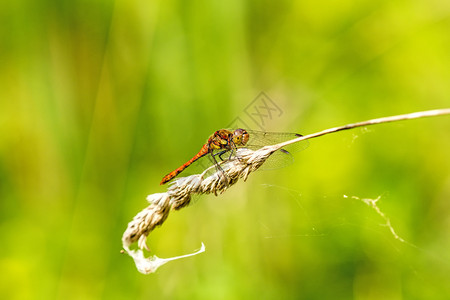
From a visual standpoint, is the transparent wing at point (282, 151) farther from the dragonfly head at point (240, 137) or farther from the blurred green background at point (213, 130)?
the blurred green background at point (213, 130)

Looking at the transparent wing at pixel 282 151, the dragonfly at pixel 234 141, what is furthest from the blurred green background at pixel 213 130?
the transparent wing at pixel 282 151

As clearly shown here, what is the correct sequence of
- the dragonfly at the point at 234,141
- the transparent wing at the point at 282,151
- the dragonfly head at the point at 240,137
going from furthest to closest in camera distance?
the dragonfly head at the point at 240,137, the dragonfly at the point at 234,141, the transparent wing at the point at 282,151

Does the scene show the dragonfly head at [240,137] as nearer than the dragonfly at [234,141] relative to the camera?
No

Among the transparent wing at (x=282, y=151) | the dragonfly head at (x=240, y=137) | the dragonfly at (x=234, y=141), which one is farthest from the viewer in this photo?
the dragonfly head at (x=240, y=137)

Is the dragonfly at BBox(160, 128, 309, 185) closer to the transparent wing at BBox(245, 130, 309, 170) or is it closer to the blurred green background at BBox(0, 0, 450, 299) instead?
the transparent wing at BBox(245, 130, 309, 170)

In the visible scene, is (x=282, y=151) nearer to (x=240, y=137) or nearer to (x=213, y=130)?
(x=240, y=137)

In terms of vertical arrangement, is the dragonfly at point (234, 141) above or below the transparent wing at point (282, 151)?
above

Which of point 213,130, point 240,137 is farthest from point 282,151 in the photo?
point 213,130
